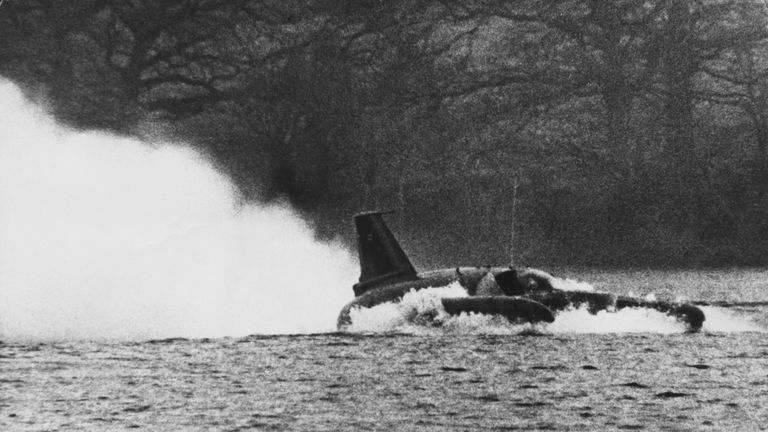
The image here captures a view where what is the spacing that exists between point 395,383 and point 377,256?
1051 centimetres

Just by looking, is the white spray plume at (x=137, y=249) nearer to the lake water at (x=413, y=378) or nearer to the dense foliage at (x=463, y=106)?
the dense foliage at (x=463, y=106)

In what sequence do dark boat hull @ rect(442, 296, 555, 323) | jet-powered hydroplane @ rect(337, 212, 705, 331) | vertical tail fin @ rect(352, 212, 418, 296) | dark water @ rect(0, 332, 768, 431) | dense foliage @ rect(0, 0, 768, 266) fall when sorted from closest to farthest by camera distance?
dark water @ rect(0, 332, 768, 431), dark boat hull @ rect(442, 296, 555, 323), jet-powered hydroplane @ rect(337, 212, 705, 331), vertical tail fin @ rect(352, 212, 418, 296), dense foliage @ rect(0, 0, 768, 266)

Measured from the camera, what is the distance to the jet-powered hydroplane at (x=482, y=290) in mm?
41844

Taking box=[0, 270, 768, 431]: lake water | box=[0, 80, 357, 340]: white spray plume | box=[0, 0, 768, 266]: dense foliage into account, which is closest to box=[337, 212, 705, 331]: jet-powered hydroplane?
box=[0, 270, 768, 431]: lake water

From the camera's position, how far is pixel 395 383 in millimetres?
34719

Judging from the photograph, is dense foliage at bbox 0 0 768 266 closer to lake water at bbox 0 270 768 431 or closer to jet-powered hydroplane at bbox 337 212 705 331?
jet-powered hydroplane at bbox 337 212 705 331

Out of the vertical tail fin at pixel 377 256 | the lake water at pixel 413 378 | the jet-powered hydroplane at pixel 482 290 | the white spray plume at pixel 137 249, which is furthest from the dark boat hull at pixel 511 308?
the white spray plume at pixel 137 249

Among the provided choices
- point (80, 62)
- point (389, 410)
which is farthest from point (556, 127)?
point (389, 410)

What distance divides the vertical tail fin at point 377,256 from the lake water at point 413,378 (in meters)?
1.15

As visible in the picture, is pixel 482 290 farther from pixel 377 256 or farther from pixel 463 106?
pixel 463 106

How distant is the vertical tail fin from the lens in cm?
4466

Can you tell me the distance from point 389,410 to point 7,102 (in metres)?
60.6

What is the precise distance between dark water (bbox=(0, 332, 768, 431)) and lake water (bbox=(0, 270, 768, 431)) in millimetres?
47

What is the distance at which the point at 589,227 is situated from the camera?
102m
